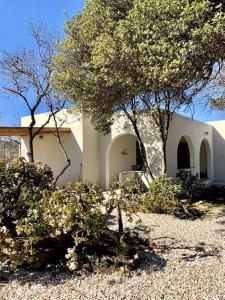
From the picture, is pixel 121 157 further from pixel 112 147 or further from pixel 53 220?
pixel 53 220

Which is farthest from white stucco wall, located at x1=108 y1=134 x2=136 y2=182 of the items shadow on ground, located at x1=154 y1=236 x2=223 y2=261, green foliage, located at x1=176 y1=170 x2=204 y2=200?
shadow on ground, located at x1=154 y1=236 x2=223 y2=261

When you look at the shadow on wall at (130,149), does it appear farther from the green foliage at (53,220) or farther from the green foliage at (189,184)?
the green foliage at (53,220)

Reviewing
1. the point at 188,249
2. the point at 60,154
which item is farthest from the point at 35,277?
the point at 60,154

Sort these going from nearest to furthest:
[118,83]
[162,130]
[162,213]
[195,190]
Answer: [118,83] < [162,213] < [195,190] < [162,130]

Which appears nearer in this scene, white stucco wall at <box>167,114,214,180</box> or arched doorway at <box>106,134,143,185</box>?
white stucco wall at <box>167,114,214,180</box>

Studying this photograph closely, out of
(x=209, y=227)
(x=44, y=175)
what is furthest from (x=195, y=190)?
(x=44, y=175)

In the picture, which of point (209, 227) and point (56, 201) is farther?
point (209, 227)

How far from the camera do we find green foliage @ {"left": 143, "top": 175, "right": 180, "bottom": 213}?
11047mm

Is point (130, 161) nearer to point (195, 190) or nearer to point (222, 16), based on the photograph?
point (195, 190)

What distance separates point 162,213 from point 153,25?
667 cm

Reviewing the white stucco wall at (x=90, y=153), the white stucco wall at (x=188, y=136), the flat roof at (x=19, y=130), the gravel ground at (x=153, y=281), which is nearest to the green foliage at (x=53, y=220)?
the gravel ground at (x=153, y=281)

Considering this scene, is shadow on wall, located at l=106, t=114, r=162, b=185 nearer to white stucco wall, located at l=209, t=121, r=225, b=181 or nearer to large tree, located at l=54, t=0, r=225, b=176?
large tree, located at l=54, t=0, r=225, b=176

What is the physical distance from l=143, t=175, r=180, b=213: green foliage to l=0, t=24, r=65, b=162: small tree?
23.2ft

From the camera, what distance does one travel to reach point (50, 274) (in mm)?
5770
